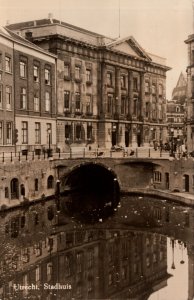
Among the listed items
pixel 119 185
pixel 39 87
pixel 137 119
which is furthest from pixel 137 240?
pixel 137 119

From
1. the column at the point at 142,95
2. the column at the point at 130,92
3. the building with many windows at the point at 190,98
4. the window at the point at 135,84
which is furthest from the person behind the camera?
the column at the point at 142,95

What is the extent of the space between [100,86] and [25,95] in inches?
497

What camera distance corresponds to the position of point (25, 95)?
1580 inches

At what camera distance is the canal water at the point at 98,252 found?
62.8ft

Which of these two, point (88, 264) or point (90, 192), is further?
point (90, 192)

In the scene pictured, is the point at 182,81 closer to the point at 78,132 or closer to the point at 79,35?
the point at 79,35

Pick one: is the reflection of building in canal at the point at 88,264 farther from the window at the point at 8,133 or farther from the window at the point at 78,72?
the window at the point at 78,72

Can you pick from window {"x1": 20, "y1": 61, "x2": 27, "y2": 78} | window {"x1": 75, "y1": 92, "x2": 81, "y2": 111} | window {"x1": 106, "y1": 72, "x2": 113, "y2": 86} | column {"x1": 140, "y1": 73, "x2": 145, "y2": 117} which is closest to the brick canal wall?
window {"x1": 20, "y1": 61, "x2": 27, "y2": 78}

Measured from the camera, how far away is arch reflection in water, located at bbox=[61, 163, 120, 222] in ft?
107

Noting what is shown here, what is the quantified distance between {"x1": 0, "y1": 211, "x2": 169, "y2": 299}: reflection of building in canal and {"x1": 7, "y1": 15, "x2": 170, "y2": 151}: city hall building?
20.0 m

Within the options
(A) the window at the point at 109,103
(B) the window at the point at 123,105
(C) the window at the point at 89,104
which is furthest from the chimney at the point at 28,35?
(B) the window at the point at 123,105

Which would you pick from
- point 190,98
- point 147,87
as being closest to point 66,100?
point 190,98

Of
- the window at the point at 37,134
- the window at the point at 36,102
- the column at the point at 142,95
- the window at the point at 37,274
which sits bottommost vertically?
the window at the point at 37,274

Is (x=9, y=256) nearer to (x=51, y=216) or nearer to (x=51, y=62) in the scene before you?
(x=51, y=216)
